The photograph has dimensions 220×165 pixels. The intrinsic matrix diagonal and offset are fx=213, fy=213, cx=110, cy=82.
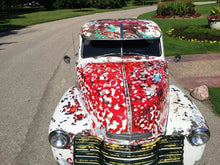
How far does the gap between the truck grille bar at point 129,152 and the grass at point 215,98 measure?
3.01m

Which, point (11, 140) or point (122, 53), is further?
point (11, 140)

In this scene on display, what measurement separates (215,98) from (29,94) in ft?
18.8

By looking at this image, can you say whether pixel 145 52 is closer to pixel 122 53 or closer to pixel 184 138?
pixel 122 53

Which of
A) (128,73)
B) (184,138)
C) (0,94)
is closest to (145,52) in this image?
(128,73)

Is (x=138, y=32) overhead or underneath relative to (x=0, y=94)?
overhead

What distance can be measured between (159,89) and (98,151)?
1.39 meters

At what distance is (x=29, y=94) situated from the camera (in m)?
7.00

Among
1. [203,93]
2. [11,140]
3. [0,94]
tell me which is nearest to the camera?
[11,140]

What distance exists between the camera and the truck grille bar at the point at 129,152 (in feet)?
9.61

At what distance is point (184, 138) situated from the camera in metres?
3.13

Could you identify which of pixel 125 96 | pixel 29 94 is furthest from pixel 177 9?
pixel 125 96

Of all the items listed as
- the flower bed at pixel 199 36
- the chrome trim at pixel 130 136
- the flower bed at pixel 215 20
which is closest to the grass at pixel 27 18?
the flower bed at pixel 199 36

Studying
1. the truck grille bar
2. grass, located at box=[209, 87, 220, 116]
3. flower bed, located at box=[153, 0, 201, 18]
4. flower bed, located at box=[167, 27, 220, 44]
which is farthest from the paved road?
flower bed, located at box=[153, 0, 201, 18]

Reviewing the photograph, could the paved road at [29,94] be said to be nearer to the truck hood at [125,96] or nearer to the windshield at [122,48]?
the windshield at [122,48]
